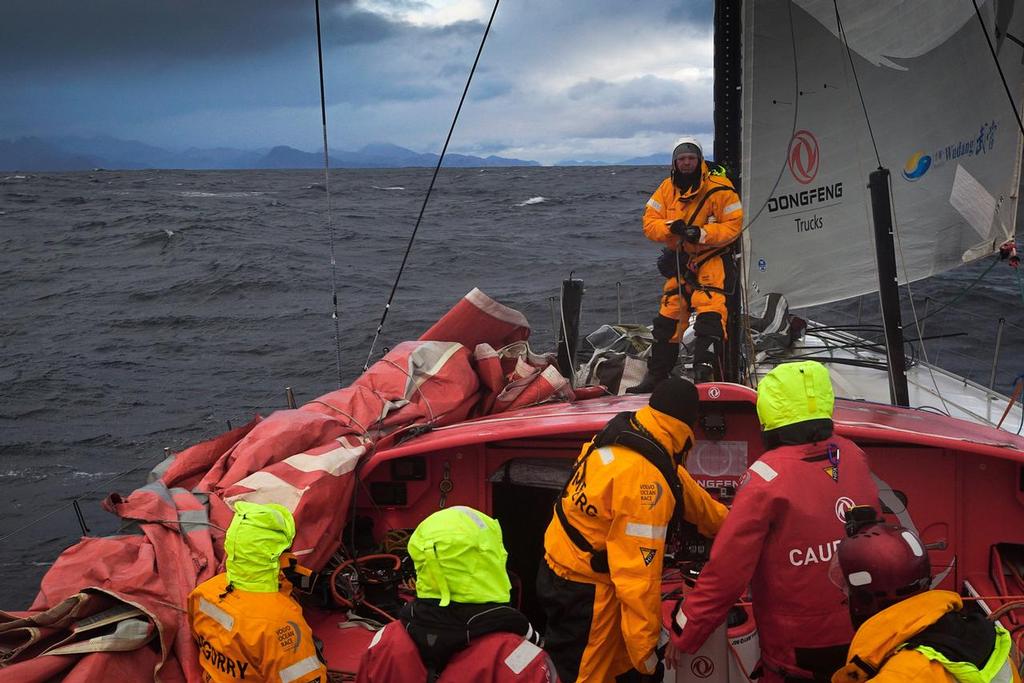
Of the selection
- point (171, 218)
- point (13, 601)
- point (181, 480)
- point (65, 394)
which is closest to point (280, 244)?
point (171, 218)

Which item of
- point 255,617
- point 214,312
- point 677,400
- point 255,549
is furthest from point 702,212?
point 214,312

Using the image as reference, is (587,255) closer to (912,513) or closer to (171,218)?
(171,218)

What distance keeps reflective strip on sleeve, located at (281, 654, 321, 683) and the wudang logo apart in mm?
6598

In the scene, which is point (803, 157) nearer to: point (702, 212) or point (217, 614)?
point (702, 212)

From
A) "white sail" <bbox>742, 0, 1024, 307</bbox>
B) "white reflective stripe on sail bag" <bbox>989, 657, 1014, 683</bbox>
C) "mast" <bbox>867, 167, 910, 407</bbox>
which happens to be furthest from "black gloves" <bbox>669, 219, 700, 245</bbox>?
"white reflective stripe on sail bag" <bbox>989, 657, 1014, 683</bbox>

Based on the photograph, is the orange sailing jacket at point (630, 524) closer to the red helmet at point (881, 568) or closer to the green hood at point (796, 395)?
the green hood at point (796, 395)

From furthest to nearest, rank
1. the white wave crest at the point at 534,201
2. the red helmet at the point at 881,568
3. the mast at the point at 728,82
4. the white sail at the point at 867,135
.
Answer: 1. the white wave crest at the point at 534,201
2. the white sail at the point at 867,135
3. the mast at the point at 728,82
4. the red helmet at the point at 881,568

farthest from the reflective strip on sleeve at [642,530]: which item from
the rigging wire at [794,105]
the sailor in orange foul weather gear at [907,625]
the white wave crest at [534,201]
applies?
the white wave crest at [534,201]

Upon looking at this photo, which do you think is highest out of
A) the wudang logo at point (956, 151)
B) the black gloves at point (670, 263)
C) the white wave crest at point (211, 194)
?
the wudang logo at point (956, 151)

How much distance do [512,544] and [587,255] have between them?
22.7 m

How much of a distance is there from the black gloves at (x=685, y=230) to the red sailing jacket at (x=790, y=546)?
283cm

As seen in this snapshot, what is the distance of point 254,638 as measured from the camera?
3.11m

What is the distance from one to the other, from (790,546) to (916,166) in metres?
5.76

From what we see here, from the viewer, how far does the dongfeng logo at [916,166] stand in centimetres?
778
